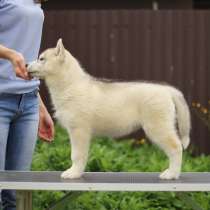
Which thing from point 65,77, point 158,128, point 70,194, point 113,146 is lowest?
point 113,146

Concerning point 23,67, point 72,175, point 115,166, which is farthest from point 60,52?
point 115,166

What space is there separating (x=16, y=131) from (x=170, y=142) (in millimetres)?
A: 932

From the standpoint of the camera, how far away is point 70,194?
441cm

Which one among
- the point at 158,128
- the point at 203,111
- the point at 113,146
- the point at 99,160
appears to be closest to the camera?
the point at 158,128

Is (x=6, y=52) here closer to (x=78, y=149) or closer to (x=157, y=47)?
(x=78, y=149)

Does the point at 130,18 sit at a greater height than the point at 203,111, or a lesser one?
greater

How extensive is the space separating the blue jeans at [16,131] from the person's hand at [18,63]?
0.31 metres

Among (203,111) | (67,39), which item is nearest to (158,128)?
(203,111)

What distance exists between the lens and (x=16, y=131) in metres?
4.43

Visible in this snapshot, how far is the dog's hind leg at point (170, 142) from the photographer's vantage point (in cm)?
416

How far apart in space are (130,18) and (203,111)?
1555mm

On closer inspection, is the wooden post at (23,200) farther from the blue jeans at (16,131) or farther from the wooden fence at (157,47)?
the wooden fence at (157,47)

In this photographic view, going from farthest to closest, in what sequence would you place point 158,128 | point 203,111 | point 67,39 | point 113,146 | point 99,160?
point 67,39
point 203,111
point 113,146
point 99,160
point 158,128

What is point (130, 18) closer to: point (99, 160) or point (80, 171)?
point (99, 160)
